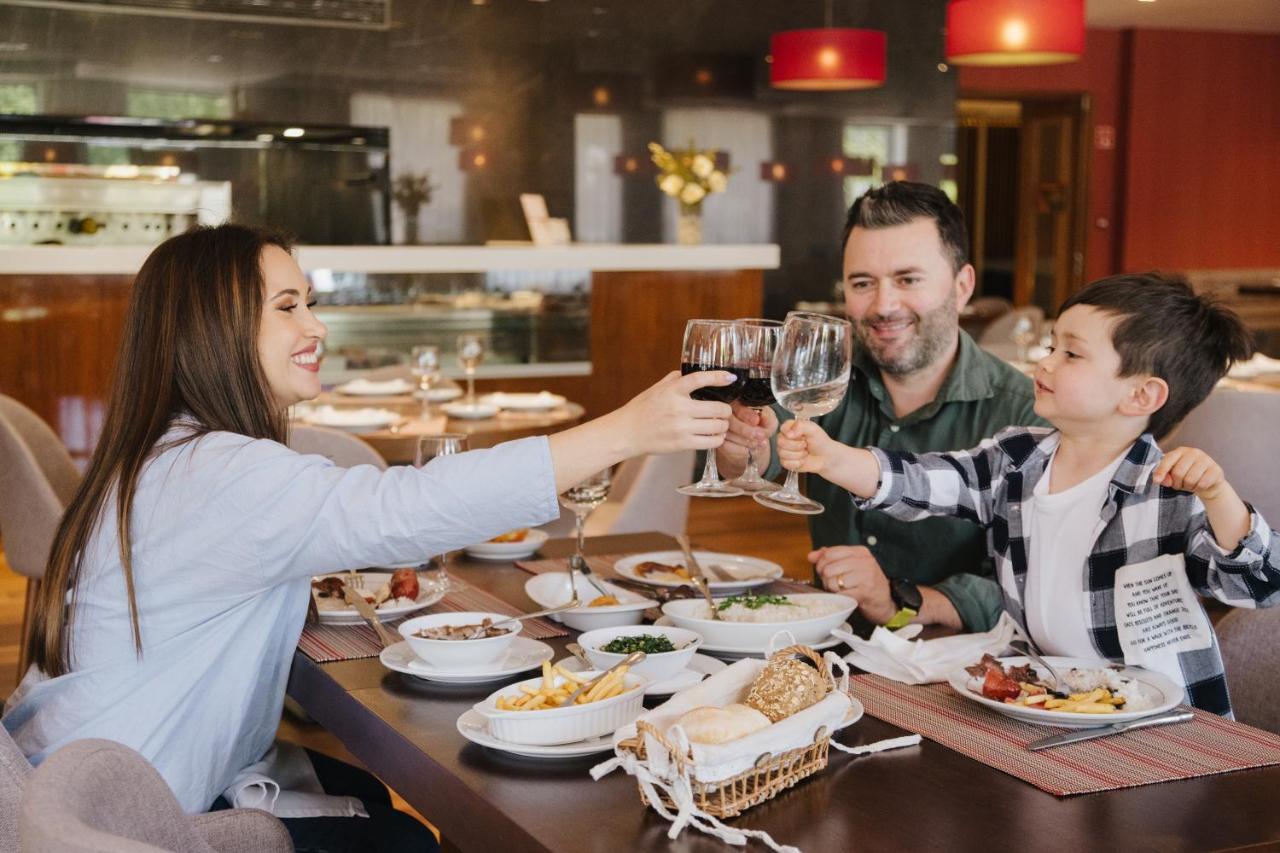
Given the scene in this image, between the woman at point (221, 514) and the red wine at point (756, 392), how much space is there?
0.08 m

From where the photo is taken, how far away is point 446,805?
4.73 feet

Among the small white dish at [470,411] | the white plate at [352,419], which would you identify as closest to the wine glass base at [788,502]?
the white plate at [352,419]

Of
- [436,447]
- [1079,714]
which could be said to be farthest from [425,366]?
[1079,714]

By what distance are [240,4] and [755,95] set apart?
3358 millimetres

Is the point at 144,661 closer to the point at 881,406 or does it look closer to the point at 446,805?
the point at 446,805

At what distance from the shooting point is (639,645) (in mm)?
1725

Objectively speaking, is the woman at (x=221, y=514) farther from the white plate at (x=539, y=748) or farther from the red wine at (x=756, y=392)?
the white plate at (x=539, y=748)

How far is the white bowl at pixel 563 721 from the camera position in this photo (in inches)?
58.0

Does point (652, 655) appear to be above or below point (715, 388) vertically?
below

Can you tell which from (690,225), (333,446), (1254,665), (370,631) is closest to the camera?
(1254,665)

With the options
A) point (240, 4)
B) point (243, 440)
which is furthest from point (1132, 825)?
point (240, 4)

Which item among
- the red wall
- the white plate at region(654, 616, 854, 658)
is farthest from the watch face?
the red wall

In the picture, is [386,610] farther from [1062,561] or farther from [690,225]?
[690,225]

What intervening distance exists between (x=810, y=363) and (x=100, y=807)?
97 cm
